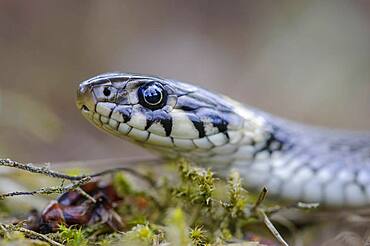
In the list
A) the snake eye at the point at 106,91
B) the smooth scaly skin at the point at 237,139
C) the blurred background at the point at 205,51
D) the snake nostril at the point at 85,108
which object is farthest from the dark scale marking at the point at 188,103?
the blurred background at the point at 205,51

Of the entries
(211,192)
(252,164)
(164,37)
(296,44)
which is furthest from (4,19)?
(211,192)

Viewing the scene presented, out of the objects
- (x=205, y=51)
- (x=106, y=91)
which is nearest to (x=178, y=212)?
(x=106, y=91)

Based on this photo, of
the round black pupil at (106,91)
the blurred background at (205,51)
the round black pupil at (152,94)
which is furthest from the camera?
the blurred background at (205,51)

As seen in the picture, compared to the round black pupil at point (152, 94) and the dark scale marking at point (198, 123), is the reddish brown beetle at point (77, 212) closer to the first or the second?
the round black pupil at point (152, 94)

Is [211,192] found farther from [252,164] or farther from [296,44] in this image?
[296,44]

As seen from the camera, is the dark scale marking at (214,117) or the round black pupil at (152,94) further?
the dark scale marking at (214,117)

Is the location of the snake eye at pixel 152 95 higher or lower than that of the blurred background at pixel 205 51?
lower

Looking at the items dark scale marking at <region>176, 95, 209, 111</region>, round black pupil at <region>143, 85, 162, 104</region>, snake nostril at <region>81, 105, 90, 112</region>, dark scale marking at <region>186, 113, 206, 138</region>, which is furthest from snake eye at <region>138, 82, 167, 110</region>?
snake nostril at <region>81, 105, 90, 112</region>

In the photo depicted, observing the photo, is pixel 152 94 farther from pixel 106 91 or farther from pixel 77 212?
pixel 77 212
